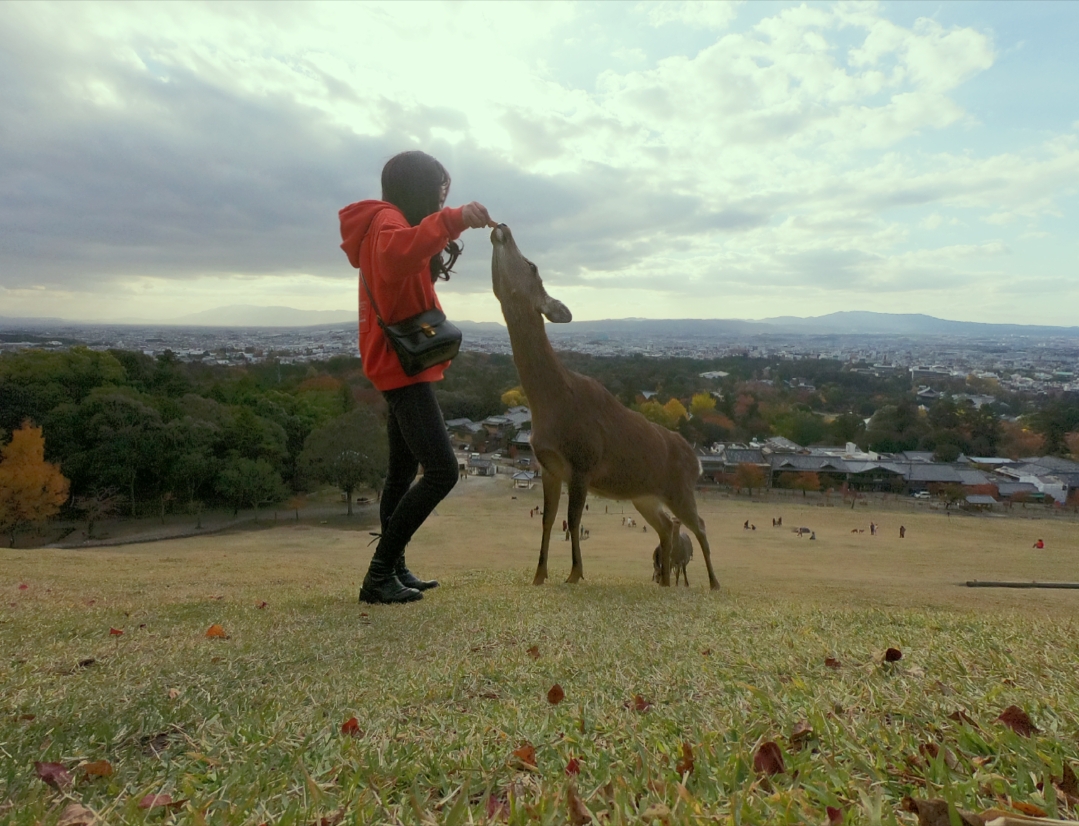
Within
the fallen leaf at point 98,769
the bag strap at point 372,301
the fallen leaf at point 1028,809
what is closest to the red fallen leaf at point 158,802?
the fallen leaf at point 98,769

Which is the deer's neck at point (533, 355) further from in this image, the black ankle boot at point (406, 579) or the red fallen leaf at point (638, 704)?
the red fallen leaf at point (638, 704)

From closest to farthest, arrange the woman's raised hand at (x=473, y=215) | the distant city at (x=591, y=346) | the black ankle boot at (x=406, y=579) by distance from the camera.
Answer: the woman's raised hand at (x=473, y=215) < the black ankle boot at (x=406, y=579) < the distant city at (x=591, y=346)

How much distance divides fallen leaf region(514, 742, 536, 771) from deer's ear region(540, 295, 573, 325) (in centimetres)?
309

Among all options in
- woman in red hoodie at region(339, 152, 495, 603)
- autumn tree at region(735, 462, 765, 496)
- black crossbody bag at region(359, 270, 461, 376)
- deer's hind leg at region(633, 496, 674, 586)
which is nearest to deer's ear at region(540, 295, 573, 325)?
woman in red hoodie at region(339, 152, 495, 603)

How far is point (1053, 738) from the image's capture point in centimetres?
122

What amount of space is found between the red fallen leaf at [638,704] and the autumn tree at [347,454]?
21193 mm

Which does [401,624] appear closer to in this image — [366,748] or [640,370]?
[366,748]

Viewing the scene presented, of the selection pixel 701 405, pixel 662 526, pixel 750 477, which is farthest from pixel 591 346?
pixel 662 526

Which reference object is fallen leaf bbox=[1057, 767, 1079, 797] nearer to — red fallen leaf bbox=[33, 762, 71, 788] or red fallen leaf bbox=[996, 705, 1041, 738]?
red fallen leaf bbox=[996, 705, 1041, 738]

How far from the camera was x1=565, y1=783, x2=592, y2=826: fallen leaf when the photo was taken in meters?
0.99

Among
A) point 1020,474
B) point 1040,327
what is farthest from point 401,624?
point 1040,327

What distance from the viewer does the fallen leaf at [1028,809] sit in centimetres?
93

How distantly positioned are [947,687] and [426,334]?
258 centimetres

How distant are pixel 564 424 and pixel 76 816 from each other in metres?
3.61
